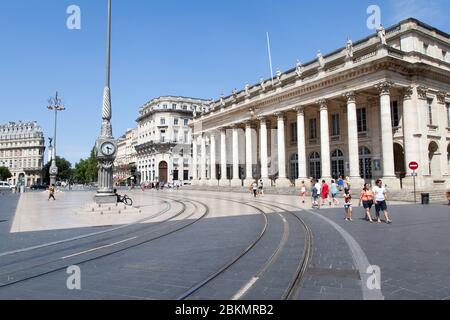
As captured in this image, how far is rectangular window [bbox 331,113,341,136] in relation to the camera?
35562 millimetres

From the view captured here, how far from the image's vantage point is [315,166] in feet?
125

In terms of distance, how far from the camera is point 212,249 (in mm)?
7699

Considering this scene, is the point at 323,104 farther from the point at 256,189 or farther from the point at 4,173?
the point at 4,173

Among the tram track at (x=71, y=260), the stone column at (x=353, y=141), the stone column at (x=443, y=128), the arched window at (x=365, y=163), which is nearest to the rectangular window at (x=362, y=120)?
the arched window at (x=365, y=163)

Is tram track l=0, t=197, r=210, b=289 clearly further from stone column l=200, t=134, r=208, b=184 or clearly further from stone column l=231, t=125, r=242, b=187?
stone column l=200, t=134, r=208, b=184

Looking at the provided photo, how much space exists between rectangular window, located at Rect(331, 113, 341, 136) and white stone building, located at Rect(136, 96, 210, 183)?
43293mm

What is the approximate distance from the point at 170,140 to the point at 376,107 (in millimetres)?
52740

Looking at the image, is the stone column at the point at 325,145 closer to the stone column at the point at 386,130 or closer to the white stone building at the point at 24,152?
the stone column at the point at 386,130

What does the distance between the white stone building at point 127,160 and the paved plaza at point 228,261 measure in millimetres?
85261

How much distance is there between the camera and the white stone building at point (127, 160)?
97.6 m

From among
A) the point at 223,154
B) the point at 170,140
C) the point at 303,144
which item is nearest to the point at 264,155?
the point at 303,144

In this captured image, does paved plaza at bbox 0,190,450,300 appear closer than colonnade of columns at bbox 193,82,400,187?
Yes

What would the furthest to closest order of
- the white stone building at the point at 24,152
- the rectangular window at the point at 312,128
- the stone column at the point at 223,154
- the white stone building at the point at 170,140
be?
the white stone building at the point at 24,152
the white stone building at the point at 170,140
the stone column at the point at 223,154
the rectangular window at the point at 312,128

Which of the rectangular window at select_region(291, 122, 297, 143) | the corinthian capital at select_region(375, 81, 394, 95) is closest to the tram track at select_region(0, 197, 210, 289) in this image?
Answer: the corinthian capital at select_region(375, 81, 394, 95)
